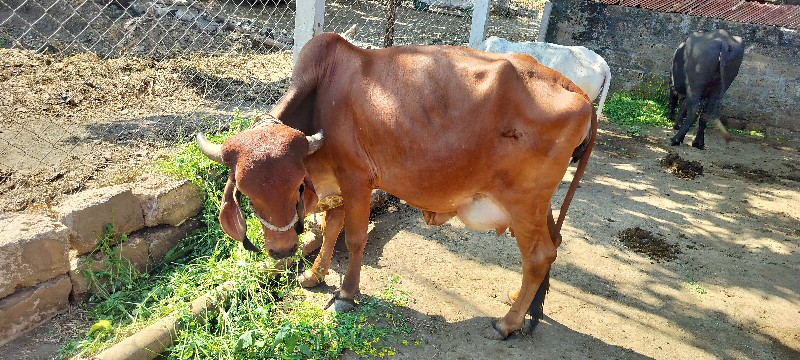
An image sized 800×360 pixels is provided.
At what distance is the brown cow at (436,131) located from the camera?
3553 mm

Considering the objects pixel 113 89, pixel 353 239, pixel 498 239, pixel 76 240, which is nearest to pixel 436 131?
Answer: pixel 353 239

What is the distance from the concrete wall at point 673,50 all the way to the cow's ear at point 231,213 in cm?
907

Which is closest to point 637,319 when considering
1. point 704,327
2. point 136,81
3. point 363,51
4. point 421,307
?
point 704,327

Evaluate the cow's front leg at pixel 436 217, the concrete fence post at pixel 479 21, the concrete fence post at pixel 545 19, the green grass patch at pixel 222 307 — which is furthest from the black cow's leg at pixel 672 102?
the green grass patch at pixel 222 307

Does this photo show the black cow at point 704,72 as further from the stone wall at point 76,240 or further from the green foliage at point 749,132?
the stone wall at point 76,240

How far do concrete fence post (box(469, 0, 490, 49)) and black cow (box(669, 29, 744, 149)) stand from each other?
347 centimetres

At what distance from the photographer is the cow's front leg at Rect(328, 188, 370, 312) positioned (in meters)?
3.82

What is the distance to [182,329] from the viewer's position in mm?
3561

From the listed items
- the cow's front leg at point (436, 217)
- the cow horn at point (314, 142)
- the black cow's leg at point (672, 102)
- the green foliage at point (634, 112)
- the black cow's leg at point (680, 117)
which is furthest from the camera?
the black cow's leg at point (672, 102)

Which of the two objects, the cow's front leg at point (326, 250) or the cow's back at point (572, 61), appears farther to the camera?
the cow's back at point (572, 61)

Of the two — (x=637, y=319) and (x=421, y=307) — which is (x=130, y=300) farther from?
(x=637, y=319)

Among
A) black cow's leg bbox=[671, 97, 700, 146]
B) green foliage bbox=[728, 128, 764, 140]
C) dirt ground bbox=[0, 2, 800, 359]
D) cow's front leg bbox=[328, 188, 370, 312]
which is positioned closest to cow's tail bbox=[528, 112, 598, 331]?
dirt ground bbox=[0, 2, 800, 359]

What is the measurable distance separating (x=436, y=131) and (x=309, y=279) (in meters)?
1.55

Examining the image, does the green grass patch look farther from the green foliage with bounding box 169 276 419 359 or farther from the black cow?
the black cow
